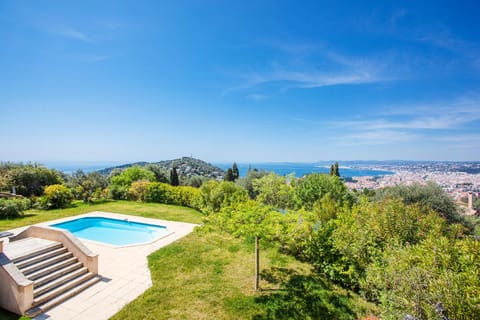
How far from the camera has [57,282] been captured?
629cm

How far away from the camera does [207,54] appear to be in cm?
1484

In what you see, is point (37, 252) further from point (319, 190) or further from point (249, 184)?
point (249, 184)

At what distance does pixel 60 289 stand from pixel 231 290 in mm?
5085

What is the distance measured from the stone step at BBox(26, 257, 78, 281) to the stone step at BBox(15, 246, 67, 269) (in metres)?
0.40

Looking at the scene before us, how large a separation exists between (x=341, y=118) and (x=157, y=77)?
22.8 m

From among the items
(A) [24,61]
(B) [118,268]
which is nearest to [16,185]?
(A) [24,61]

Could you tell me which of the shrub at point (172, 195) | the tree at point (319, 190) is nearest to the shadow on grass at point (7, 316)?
the shrub at point (172, 195)

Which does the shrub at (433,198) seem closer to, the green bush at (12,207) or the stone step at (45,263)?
the stone step at (45,263)

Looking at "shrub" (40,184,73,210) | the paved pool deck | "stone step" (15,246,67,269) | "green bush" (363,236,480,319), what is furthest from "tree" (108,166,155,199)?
"green bush" (363,236,480,319)

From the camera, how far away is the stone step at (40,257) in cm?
635

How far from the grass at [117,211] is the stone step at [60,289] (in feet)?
27.4

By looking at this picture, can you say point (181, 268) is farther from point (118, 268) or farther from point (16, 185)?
point (16, 185)

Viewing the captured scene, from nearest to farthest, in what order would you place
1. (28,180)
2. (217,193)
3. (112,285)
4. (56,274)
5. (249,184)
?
(56,274) < (112,285) < (217,193) < (28,180) < (249,184)

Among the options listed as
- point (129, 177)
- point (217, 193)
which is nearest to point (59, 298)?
point (217, 193)
